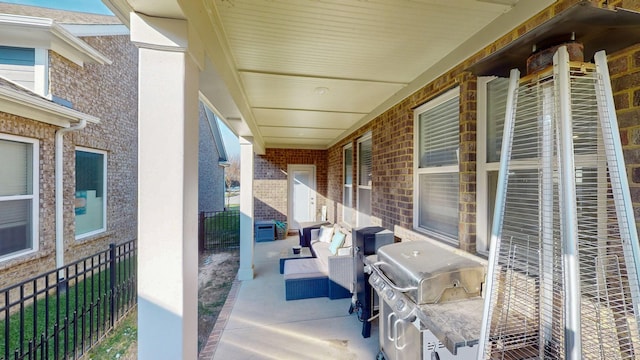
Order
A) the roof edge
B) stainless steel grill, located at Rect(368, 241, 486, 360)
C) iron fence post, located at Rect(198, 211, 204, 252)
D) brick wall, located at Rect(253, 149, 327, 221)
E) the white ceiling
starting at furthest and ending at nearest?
1. brick wall, located at Rect(253, 149, 327, 221)
2. iron fence post, located at Rect(198, 211, 204, 252)
3. the roof edge
4. the white ceiling
5. stainless steel grill, located at Rect(368, 241, 486, 360)

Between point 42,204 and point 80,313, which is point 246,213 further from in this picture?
point 42,204

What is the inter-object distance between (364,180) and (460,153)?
293 centimetres

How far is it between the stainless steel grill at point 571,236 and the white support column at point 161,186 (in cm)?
144

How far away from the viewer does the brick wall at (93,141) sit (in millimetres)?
3949

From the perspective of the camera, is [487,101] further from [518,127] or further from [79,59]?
[79,59]

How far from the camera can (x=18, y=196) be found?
3.79 meters

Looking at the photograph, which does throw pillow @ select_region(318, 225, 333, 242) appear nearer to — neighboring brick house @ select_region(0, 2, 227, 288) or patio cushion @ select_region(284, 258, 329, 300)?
patio cushion @ select_region(284, 258, 329, 300)

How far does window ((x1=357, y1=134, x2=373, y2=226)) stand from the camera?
480 cm

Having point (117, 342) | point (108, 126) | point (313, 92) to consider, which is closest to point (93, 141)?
point (108, 126)

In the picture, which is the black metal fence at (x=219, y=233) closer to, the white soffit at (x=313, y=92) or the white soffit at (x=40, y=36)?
the white soffit at (x=40, y=36)

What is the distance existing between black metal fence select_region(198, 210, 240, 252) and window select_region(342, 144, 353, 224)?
3040mm

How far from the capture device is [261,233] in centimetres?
764

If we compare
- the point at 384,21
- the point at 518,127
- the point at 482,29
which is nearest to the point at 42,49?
the point at 384,21

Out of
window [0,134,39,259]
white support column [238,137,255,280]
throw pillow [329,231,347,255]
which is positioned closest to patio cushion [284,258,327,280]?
throw pillow [329,231,347,255]
